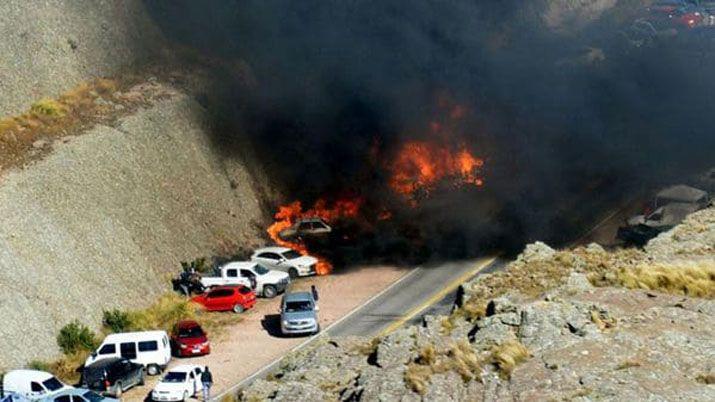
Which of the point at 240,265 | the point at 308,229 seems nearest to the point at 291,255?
the point at 308,229

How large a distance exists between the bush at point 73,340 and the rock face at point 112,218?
0.41 meters

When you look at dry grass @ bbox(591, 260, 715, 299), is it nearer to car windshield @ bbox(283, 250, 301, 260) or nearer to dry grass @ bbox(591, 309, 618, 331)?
dry grass @ bbox(591, 309, 618, 331)

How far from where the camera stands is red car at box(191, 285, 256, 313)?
62812mm

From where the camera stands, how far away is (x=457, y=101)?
8294 centimetres

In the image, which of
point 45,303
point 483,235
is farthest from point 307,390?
point 483,235

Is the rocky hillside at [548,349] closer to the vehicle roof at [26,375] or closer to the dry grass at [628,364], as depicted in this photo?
the dry grass at [628,364]

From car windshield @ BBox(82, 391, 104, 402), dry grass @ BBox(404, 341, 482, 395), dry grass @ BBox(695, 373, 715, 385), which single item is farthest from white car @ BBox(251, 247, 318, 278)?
dry grass @ BBox(695, 373, 715, 385)

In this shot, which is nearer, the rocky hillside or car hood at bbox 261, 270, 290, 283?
the rocky hillside

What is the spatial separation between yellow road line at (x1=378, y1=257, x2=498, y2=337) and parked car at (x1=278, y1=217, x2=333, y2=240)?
1003 centimetres

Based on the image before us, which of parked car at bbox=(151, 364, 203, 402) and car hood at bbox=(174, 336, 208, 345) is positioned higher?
car hood at bbox=(174, 336, 208, 345)

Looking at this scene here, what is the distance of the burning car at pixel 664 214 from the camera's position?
6556 centimetres

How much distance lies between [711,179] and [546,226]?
1091 centimetres

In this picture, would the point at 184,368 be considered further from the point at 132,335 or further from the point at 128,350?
the point at 132,335

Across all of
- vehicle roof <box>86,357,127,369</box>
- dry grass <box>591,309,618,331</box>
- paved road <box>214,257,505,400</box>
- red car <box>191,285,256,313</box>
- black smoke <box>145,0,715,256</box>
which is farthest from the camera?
black smoke <box>145,0,715,256</box>
